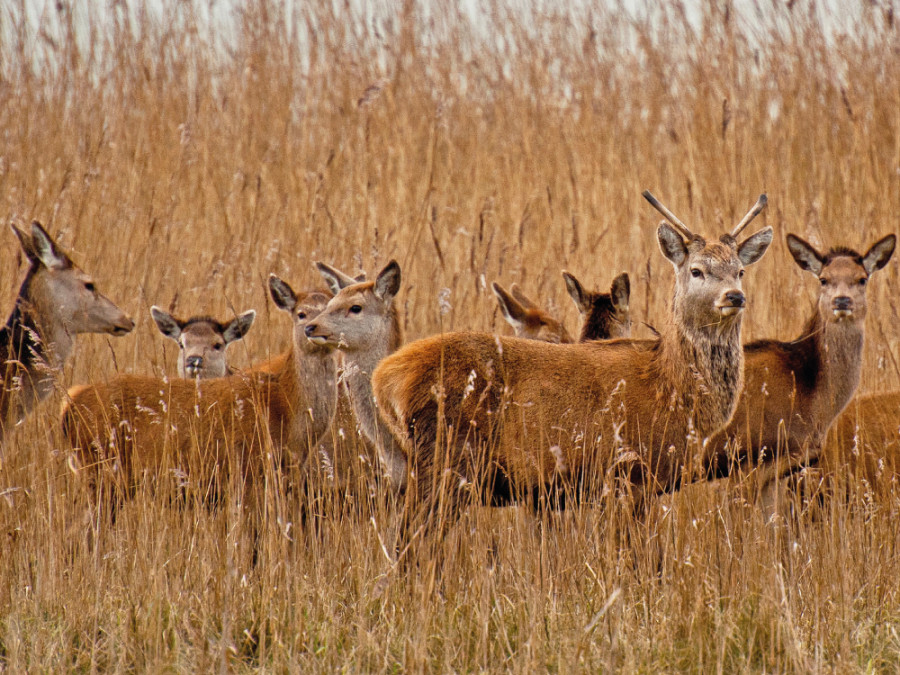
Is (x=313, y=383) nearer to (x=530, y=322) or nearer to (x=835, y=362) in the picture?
(x=530, y=322)

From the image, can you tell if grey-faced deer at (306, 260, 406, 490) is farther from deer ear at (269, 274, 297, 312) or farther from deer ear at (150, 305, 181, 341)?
deer ear at (150, 305, 181, 341)

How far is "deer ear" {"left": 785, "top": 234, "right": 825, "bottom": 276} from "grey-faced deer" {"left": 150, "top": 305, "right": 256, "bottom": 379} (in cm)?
308

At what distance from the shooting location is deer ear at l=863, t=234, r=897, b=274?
6.48 m

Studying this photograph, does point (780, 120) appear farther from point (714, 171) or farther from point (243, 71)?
point (243, 71)

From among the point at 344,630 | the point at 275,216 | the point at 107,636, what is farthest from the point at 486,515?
the point at 275,216

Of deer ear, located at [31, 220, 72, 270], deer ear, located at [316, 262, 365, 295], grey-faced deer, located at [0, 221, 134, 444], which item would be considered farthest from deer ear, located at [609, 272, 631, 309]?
deer ear, located at [31, 220, 72, 270]

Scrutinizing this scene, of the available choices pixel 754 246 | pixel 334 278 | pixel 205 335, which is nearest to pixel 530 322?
pixel 334 278

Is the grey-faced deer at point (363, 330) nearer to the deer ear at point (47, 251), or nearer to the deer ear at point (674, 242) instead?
the deer ear at point (674, 242)

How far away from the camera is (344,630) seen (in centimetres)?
402

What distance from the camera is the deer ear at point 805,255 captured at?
6.61 meters

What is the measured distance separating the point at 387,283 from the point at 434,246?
2.41 m

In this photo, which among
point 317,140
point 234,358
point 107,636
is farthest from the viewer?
point 317,140

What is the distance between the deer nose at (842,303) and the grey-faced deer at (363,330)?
2.29 meters

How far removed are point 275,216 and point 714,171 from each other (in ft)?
11.0
